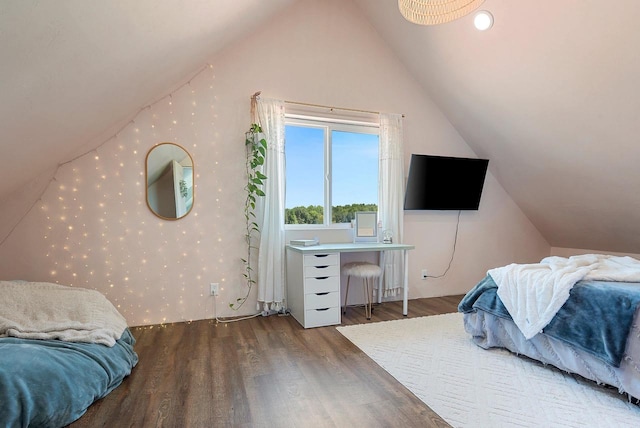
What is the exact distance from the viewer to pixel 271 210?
11.6ft

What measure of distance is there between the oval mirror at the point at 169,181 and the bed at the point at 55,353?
1.00 m

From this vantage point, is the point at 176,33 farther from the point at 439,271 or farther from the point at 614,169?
the point at 614,169

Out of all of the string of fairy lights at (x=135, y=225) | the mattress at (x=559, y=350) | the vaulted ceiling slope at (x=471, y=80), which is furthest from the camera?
the string of fairy lights at (x=135, y=225)

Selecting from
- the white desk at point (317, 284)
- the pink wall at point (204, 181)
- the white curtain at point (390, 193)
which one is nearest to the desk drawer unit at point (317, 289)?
the white desk at point (317, 284)

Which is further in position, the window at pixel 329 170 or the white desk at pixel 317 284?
the window at pixel 329 170

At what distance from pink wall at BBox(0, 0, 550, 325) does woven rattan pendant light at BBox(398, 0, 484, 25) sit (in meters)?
1.80

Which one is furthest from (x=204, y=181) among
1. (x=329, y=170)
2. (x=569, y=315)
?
(x=569, y=315)

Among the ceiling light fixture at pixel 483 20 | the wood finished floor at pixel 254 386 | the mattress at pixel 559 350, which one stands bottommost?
the wood finished floor at pixel 254 386

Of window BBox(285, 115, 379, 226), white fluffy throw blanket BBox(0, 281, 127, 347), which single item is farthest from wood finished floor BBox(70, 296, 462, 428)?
window BBox(285, 115, 379, 226)

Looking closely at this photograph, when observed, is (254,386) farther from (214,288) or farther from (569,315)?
(569,315)

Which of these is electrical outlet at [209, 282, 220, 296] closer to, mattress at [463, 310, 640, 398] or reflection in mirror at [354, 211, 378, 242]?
reflection in mirror at [354, 211, 378, 242]

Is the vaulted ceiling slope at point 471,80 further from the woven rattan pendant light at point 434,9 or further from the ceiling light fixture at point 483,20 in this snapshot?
the woven rattan pendant light at point 434,9

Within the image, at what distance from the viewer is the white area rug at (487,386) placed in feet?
5.83

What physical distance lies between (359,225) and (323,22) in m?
2.34
